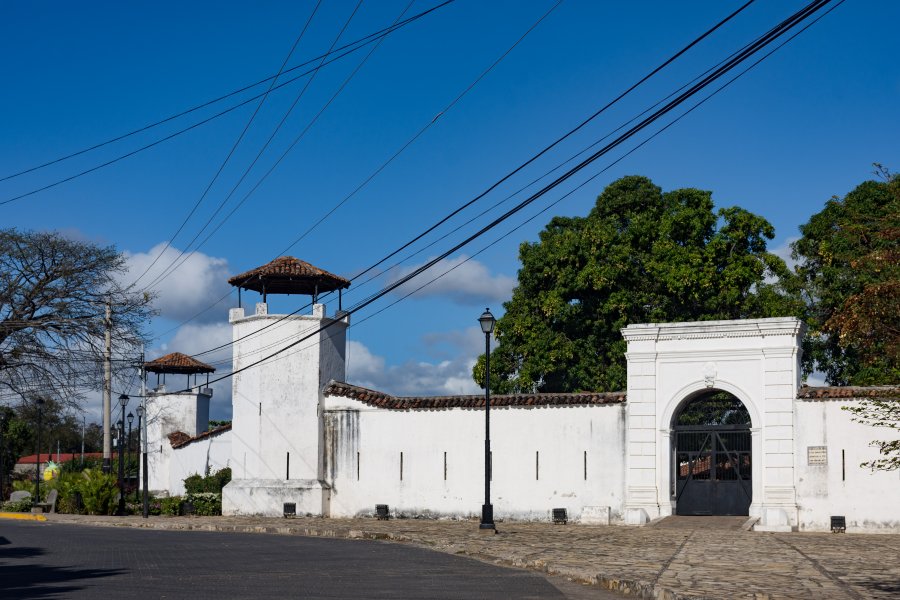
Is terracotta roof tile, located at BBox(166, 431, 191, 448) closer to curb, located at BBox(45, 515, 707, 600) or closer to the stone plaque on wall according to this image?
curb, located at BBox(45, 515, 707, 600)

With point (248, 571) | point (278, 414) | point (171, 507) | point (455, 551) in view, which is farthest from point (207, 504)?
point (248, 571)

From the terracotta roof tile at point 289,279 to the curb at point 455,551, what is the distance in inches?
317

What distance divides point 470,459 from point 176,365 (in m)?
22.0

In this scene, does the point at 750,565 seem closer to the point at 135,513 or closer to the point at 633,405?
the point at 633,405

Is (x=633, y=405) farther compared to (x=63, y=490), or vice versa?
(x=63, y=490)

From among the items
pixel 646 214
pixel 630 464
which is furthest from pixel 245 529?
pixel 646 214

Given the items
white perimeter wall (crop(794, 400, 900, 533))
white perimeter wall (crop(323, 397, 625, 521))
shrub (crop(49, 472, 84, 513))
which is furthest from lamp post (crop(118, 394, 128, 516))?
white perimeter wall (crop(794, 400, 900, 533))

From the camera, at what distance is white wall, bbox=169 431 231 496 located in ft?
132

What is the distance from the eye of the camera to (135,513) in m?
35.7

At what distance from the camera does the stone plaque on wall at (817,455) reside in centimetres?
2509

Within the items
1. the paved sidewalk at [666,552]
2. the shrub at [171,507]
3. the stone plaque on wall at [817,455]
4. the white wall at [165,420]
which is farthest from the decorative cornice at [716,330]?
the white wall at [165,420]

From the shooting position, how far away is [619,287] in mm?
38781

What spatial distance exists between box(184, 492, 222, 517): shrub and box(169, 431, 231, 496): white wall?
605cm

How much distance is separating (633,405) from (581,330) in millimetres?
12142
